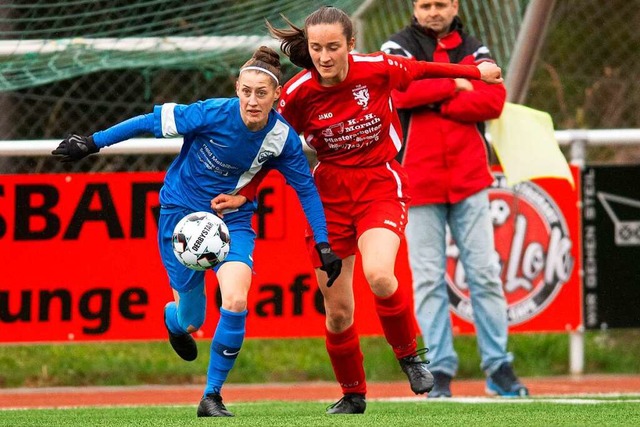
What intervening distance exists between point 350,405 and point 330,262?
868 mm

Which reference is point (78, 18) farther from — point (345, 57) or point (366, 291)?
point (345, 57)

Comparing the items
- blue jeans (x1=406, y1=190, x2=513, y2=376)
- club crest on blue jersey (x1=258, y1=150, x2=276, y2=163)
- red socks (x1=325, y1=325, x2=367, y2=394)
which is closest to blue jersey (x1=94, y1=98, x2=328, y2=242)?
club crest on blue jersey (x1=258, y1=150, x2=276, y2=163)

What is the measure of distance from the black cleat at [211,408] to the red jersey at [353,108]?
1.28 m

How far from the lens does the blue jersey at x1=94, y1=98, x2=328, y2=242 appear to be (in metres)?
6.40

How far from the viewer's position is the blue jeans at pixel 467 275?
7945mm

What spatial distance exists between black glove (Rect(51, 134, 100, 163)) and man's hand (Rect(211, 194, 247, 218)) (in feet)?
2.37

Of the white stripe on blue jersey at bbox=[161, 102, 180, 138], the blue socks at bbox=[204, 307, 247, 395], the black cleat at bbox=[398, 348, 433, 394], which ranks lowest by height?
the black cleat at bbox=[398, 348, 433, 394]

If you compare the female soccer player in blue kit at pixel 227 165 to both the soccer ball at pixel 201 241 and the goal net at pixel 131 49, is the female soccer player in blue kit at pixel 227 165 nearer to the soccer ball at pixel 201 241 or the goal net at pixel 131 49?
the soccer ball at pixel 201 241

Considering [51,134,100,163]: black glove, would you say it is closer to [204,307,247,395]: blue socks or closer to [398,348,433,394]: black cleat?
[204,307,247,395]: blue socks

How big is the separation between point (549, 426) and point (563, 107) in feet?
20.4

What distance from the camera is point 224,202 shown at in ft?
21.5

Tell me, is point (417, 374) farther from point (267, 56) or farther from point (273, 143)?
point (267, 56)

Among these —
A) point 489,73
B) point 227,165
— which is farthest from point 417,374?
point 489,73

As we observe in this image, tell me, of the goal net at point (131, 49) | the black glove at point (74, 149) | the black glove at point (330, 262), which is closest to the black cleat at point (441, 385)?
the black glove at point (330, 262)
